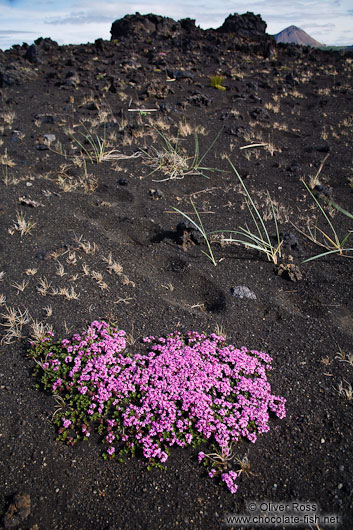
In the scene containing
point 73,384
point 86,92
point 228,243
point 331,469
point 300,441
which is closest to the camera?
point 331,469

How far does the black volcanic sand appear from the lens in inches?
106

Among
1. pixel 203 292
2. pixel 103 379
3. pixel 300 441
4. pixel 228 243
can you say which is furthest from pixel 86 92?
pixel 300 441

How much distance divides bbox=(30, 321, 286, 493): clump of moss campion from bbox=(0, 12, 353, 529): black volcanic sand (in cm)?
11

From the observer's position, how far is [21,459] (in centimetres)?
286

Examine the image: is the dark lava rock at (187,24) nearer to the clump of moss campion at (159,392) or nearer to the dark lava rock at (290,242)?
the dark lava rock at (290,242)

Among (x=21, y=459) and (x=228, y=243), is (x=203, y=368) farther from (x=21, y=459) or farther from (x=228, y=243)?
(x=228, y=243)

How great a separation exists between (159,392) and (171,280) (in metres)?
1.65

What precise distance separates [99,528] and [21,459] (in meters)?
0.78

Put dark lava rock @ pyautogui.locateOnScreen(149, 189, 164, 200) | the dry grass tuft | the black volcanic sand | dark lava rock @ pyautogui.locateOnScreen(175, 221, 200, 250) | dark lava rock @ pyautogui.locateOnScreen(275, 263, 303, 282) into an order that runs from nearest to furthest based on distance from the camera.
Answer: the black volcanic sand
dark lava rock @ pyautogui.locateOnScreen(275, 263, 303, 282)
dark lava rock @ pyautogui.locateOnScreen(175, 221, 200, 250)
the dry grass tuft
dark lava rock @ pyautogui.locateOnScreen(149, 189, 164, 200)

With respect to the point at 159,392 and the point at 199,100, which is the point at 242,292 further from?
the point at 199,100

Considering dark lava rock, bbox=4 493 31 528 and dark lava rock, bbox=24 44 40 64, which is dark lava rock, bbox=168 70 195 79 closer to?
dark lava rock, bbox=24 44 40 64

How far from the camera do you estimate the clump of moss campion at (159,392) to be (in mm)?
2953

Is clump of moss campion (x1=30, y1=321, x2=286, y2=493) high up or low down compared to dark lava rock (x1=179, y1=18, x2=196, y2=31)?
down

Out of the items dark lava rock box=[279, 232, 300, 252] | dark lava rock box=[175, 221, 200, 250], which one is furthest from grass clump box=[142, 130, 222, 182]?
dark lava rock box=[279, 232, 300, 252]
